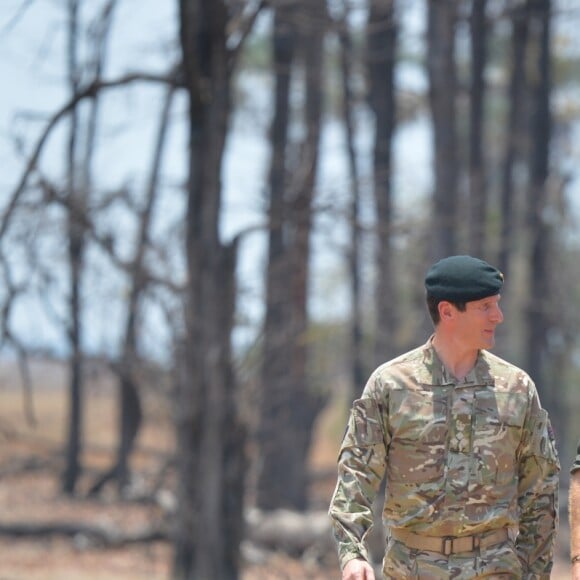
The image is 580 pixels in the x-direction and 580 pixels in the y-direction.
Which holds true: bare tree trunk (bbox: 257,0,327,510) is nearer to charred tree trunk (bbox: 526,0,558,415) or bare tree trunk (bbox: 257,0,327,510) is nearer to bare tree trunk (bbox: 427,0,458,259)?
bare tree trunk (bbox: 427,0,458,259)

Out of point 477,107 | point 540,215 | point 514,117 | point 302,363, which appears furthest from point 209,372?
point 514,117

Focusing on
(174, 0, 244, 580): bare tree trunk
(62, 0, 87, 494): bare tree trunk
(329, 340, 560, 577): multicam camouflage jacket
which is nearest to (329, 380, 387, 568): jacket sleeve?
(329, 340, 560, 577): multicam camouflage jacket

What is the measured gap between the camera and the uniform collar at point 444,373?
443cm

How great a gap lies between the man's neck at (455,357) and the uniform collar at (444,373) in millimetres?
14

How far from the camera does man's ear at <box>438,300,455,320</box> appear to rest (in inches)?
173

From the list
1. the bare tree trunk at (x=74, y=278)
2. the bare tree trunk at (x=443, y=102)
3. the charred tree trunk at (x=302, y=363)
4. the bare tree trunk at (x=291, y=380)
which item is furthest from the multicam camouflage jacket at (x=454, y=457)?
the charred tree trunk at (x=302, y=363)

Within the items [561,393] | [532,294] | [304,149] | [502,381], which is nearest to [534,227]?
[532,294]

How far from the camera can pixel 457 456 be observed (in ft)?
14.3

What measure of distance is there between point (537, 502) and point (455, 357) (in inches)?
21.8

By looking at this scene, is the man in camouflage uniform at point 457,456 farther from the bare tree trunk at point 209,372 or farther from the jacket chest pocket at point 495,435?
the bare tree trunk at point 209,372

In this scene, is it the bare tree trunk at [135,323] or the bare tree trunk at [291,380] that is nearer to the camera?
the bare tree trunk at [135,323]

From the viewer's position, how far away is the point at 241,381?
39.9 feet

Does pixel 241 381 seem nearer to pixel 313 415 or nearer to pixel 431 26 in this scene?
pixel 431 26

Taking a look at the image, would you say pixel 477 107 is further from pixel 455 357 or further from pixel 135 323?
pixel 455 357
